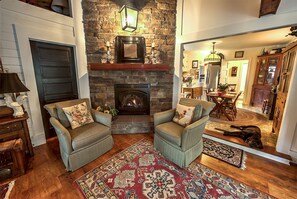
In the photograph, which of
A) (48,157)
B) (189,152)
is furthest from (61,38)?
(189,152)

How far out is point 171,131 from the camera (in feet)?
6.76

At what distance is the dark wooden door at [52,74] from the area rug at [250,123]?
11.3 ft

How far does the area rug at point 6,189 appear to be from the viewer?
4.91 ft

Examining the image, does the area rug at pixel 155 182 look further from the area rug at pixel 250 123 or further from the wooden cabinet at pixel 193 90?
the wooden cabinet at pixel 193 90

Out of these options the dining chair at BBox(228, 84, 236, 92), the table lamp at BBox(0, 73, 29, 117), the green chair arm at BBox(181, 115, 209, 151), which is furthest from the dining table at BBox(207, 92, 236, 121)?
the table lamp at BBox(0, 73, 29, 117)

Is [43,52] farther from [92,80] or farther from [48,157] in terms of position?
[48,157]

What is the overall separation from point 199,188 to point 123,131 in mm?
1896

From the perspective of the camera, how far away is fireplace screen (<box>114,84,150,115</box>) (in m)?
3.28

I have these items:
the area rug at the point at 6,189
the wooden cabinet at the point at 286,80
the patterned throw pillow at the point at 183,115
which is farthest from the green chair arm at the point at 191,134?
the area rug at the point at 6,189

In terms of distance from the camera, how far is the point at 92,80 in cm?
312

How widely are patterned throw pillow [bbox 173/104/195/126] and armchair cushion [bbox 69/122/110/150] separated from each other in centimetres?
126

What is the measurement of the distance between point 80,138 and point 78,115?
1.64 feet

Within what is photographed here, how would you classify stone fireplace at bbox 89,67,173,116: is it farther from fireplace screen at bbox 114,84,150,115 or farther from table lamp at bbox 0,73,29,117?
table lamp at bbox 0,73,29,117

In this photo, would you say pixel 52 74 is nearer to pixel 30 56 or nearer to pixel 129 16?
pixel 30 56
